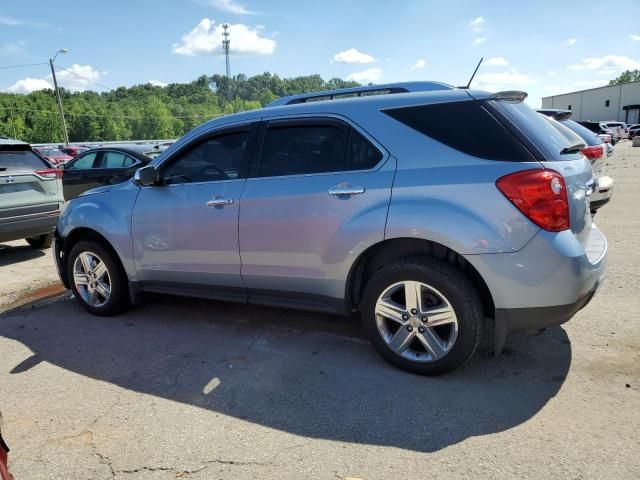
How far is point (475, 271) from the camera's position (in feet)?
10.3

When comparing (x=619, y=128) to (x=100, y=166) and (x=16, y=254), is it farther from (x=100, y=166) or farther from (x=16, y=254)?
(x=16, y=254)

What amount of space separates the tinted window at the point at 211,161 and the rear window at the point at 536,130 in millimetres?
1968

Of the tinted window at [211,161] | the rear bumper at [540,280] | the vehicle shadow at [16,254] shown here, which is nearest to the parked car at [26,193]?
the vehicle shadow at [16,254]

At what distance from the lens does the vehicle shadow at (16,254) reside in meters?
7.49

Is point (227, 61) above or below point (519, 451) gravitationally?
above

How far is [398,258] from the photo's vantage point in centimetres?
335

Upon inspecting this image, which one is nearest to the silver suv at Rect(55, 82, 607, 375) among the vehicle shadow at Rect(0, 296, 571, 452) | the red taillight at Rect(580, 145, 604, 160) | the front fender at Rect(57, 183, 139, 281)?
the front fender at Rect(57, 183, 139, 281)

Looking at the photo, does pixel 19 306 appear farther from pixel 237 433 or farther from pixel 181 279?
pixel 237 433

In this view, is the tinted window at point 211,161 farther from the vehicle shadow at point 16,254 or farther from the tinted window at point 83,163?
the tinted window at point 83,163

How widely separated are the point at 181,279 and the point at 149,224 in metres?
0.56

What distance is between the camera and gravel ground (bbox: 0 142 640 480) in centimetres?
253

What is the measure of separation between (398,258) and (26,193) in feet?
20.4

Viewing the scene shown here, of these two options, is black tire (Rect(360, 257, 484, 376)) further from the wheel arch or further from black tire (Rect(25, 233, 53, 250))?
black tire (Rect(25, 233, 53, 250))

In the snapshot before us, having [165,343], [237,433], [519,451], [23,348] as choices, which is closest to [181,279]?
[165,343]
